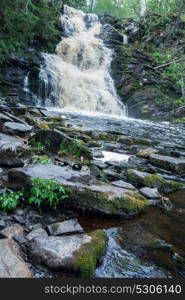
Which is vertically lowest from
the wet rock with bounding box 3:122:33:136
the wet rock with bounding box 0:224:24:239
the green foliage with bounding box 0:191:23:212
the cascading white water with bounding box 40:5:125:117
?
the wet rock with bounding box 0:224:24:239

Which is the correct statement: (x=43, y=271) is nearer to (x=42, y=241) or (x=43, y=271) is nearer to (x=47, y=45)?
(x=42, y=241)

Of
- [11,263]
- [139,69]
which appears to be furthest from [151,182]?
[139,69]

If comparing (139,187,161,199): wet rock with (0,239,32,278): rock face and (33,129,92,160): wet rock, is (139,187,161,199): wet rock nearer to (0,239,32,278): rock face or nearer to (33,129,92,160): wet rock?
(33,129,92,160): wet rock

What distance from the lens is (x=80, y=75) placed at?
21.5 meters

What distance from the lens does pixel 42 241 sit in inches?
97.8

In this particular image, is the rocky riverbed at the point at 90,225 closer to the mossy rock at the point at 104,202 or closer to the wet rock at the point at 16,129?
the mossy rock at the point at 104,202

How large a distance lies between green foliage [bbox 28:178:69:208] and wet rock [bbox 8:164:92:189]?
0.47ft

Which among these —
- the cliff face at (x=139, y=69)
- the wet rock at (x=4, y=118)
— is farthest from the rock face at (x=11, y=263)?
the cliff face at (x=139, y=69)

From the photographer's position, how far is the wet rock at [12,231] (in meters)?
2.58

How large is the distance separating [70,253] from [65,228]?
0.49 m

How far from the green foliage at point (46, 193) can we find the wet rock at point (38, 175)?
144mm

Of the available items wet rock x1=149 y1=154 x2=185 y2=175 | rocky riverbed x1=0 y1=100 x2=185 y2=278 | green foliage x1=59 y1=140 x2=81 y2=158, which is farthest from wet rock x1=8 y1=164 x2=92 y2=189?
wet rock x1=149 y1=154 x2=185 y2=175

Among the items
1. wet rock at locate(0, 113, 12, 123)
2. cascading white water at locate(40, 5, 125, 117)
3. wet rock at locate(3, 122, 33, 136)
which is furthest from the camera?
cascading white water at locate(40, 5, 125, 117)

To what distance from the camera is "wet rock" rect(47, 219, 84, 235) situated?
2758 millimetres
